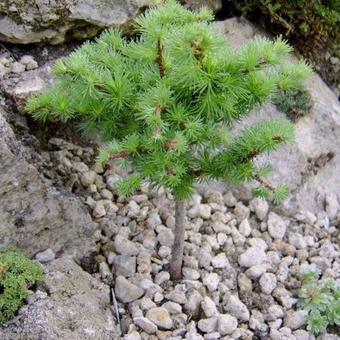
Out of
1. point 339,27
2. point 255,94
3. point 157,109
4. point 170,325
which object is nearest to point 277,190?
point 255,94

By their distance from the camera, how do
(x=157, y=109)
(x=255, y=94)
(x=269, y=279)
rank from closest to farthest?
(x=157, y=109), (x=255, y=94), (x=269, y=279)

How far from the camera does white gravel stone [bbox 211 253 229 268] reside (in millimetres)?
3244

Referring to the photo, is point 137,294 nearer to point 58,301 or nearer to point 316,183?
point 58,301

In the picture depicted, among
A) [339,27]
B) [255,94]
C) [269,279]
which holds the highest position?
[255,94]

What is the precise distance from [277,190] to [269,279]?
80 cm

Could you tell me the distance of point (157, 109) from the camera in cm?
228

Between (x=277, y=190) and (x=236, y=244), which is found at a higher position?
(x=277, y=190)

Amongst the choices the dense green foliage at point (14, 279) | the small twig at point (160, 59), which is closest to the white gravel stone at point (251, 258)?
the dense green foliage at point (14, 279)

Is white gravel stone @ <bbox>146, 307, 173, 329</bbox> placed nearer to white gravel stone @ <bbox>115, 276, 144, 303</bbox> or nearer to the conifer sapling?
white gravel stone @ <bbox>115, 276, 144, 303</bbox>

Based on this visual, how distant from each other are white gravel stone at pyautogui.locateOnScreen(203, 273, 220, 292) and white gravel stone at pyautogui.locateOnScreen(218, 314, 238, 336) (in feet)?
0.58

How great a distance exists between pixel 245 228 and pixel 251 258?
21cm

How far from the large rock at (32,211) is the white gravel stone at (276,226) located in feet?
3.30

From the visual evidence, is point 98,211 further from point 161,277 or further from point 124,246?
point 161,277

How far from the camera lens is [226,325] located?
9.73 feet
